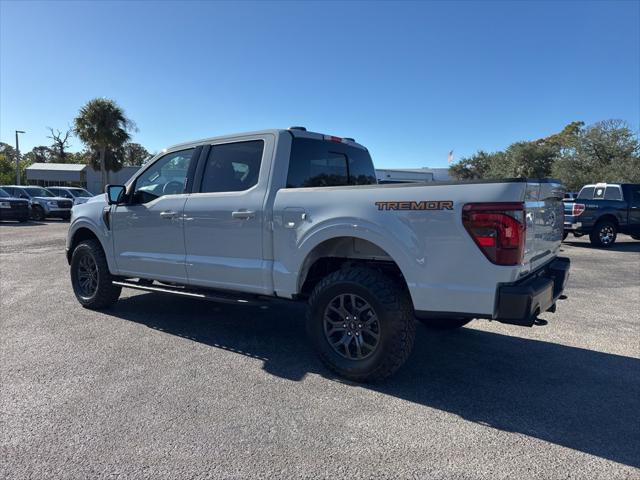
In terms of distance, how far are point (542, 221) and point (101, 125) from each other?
4370cm

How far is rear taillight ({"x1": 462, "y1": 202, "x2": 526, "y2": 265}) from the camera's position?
9.92 feet

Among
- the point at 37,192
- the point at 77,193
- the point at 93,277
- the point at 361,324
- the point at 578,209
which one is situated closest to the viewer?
the point at 361,324

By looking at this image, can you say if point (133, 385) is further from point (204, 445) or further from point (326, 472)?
point (326, 472)

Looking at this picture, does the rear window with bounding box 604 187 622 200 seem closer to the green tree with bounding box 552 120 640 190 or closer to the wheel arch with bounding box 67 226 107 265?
the wheel arch with bounding box 67 226 107 265

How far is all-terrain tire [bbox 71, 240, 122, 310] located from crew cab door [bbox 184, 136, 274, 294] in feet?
5.26

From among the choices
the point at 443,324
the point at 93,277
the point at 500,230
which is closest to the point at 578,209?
the point at 443,324

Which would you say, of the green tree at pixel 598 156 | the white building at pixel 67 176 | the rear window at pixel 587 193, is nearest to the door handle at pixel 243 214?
the rear window at pixel 587 193

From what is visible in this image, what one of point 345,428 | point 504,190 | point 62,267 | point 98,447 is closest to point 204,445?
point 98,447

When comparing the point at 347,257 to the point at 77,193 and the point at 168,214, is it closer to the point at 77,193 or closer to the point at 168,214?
the point at 168,214

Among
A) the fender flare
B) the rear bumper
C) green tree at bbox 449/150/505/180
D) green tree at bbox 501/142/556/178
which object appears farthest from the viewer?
green tree at bbox 449/150/505/180

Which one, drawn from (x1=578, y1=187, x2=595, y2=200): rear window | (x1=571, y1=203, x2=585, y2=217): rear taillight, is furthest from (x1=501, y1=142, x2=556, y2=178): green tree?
(x1=571, y1=203, x2=585, y2=217): rear taillight

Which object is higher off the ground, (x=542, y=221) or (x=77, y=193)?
(x=77, y=193)

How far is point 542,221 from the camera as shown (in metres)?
3.57

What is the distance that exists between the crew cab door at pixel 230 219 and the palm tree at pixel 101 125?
40969 millimetres
